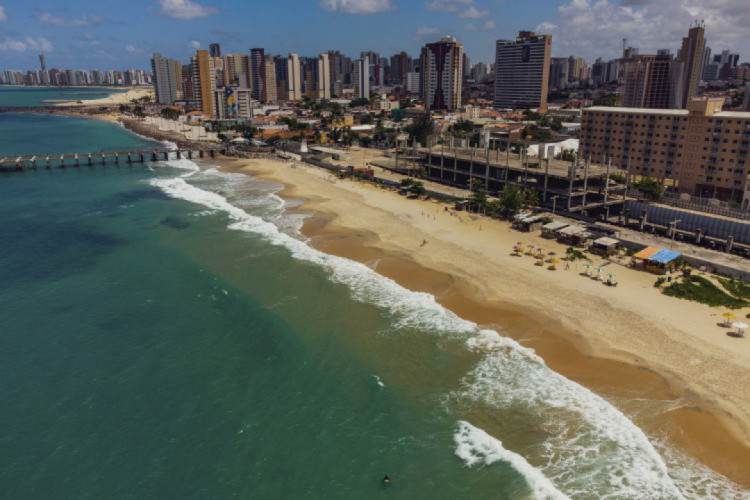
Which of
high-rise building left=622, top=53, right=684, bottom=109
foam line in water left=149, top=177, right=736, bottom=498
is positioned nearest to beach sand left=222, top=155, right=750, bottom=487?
foam line in water left=149, top=177, right=736, bottom=498

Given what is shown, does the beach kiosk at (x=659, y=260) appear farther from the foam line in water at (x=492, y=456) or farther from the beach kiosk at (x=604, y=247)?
the foam line in water at (x=492, y=456)

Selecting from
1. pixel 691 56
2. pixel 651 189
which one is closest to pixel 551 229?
pixel 651 189

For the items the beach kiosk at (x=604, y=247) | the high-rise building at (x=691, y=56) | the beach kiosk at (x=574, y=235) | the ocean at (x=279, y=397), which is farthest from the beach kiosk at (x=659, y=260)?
the high-rise building at (x=691, y=56)

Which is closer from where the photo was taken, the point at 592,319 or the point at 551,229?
the point at 592,319

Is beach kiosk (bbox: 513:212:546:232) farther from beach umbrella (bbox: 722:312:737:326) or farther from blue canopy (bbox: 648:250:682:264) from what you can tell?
beach umbrella (bbox: 722:312:737:326)

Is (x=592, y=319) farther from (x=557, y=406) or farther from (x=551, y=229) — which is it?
(x=551, y=229)

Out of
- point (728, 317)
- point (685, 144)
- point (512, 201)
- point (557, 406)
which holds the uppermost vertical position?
point (685, 144)

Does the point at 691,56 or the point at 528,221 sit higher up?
the point at 691,56
